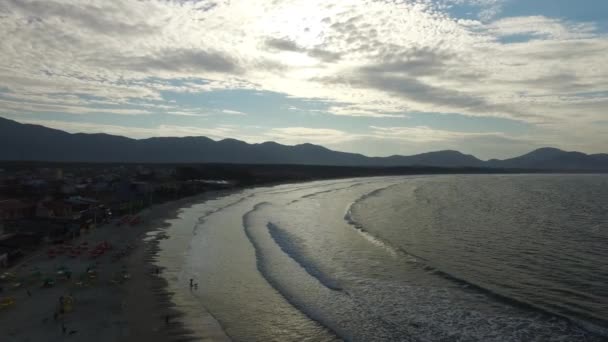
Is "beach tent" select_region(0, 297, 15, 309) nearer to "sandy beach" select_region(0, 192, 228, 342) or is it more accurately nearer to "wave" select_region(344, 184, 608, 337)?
"sandy beach" select_region(0, 192, 228, 342)

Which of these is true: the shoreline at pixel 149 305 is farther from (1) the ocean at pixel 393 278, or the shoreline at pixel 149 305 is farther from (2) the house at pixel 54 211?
(2) the house at pixel 54 211

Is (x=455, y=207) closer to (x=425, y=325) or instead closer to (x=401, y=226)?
(x=401, y=226)

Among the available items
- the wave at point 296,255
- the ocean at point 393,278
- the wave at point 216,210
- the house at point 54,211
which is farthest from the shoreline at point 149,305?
the wave at point 216,210

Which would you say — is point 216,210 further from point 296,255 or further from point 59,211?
point 296,255

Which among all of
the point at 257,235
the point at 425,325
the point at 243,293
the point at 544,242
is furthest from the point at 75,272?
the point at 544,242

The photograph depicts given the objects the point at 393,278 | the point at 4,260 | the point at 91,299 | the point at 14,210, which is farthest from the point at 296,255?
the point at 14,210
